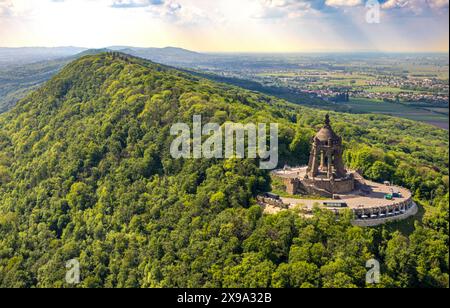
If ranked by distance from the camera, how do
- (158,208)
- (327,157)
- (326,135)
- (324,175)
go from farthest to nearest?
(158,208) < (327,157) < (326,135) < (324,175)

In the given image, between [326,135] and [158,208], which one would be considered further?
[158,208]

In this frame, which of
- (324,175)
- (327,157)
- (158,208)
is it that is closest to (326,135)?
(327,157)

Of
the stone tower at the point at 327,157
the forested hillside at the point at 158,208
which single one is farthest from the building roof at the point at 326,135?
the forested hillside at the point at 158,208

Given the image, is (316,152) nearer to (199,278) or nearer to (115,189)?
(199,278)

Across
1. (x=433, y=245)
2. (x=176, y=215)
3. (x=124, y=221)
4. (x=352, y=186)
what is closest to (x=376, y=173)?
(x=352, y=186)

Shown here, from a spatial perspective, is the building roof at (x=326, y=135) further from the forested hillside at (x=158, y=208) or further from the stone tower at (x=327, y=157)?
the forested hillside at (x=158, y=208)

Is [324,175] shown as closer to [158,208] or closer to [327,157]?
[327,157]
